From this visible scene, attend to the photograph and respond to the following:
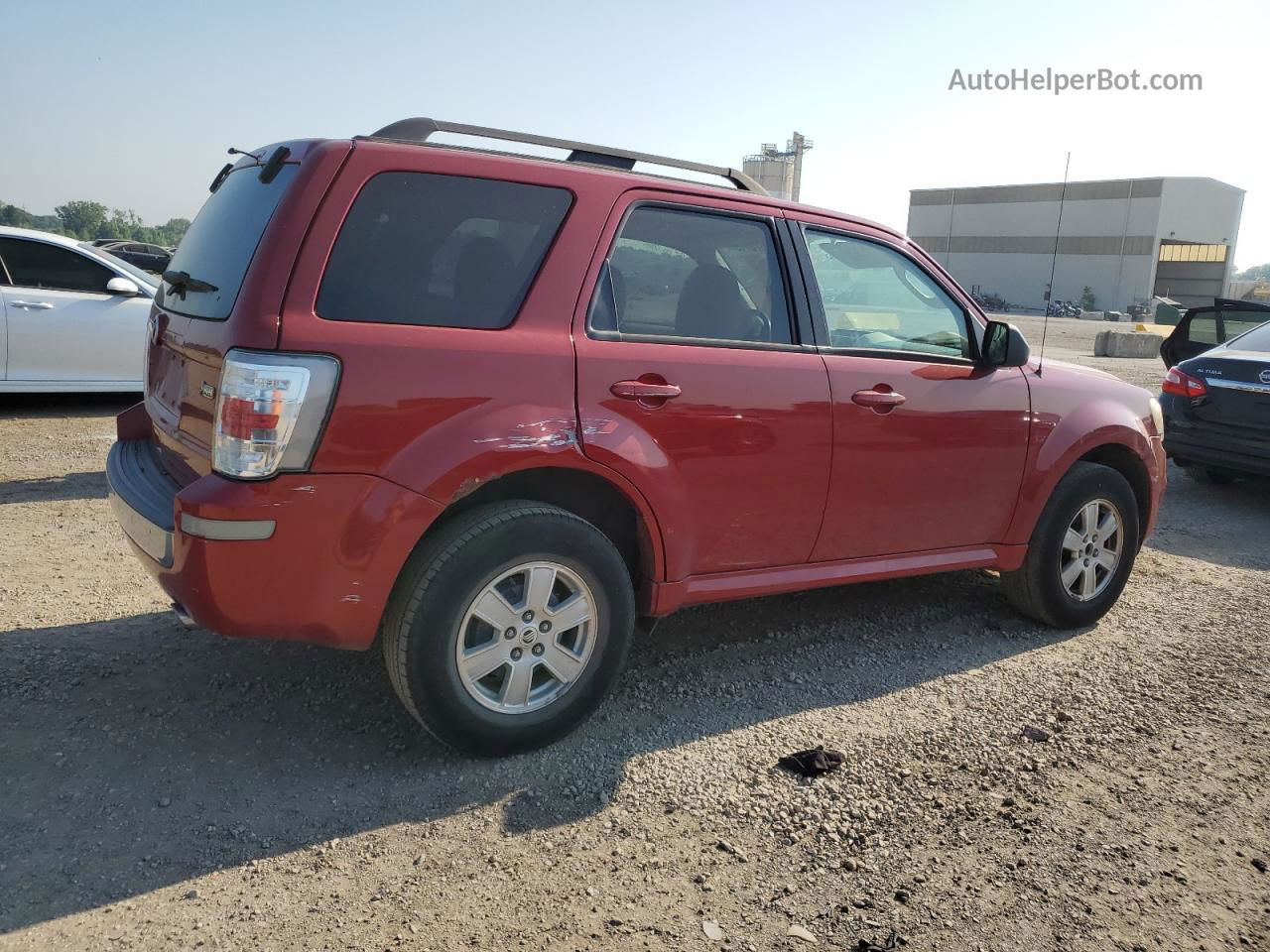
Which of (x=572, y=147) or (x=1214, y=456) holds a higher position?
(x=572, y=147)

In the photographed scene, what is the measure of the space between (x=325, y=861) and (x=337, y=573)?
2.66 ft

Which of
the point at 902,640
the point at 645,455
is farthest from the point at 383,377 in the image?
the point at 902,640

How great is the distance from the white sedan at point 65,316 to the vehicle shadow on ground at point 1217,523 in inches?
336

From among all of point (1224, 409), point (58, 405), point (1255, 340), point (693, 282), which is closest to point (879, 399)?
point (693, 282)

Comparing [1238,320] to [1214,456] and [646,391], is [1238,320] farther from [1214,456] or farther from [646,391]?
[646,391]

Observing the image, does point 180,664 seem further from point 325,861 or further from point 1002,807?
point 1002,807

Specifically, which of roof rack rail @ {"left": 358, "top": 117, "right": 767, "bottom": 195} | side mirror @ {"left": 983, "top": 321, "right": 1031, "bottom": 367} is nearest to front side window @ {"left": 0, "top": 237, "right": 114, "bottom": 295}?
roof rack rail @ {"left": 358, "top": 117, "right": 767, "bottom": 195}

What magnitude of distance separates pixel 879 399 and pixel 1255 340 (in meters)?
6.09

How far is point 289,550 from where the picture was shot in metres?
2.82

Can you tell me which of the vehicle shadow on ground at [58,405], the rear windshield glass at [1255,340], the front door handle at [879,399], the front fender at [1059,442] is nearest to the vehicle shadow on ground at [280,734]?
the front fender at [1059,442]

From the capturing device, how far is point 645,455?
3.31 metres

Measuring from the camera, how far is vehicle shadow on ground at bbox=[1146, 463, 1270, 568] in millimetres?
6469

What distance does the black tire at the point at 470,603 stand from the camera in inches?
118

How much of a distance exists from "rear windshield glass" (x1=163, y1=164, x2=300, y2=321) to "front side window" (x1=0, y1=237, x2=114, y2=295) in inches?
238
